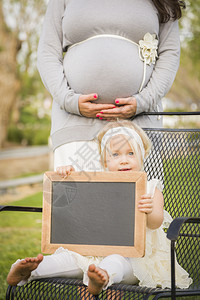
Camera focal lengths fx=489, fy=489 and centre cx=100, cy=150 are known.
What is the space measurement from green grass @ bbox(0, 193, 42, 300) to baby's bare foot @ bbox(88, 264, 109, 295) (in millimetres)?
1327

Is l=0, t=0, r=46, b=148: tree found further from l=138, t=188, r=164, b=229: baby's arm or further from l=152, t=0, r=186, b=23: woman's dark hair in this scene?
l=138, t=188, r=164, b=229: baby's arm

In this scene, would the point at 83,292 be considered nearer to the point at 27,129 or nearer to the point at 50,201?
the point at 50,201

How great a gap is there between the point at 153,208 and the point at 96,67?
2.48ft

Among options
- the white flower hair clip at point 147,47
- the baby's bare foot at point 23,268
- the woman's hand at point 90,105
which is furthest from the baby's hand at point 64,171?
the white flower hair clip at point 147,47

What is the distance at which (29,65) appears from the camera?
1717 centimetres

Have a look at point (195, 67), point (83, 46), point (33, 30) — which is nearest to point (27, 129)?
point (33, 30)

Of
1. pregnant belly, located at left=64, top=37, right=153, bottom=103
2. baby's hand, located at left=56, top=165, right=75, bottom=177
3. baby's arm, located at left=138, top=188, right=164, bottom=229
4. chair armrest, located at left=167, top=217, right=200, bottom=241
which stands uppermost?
pregnant belly, located at left=64, top=37, right=153, bottom=103

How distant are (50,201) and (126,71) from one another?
74 centimetres

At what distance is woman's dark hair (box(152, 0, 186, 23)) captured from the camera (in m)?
2.51

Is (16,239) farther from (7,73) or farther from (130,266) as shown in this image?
Answer: (7,73)

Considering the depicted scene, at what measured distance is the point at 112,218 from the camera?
2121 mm

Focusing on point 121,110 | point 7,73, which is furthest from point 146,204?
point 7,73

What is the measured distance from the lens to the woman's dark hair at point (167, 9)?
251 centimetres

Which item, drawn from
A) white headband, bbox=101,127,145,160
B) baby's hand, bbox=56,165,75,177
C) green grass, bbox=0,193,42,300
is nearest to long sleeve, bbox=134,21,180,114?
white headband, bbox=101,127,145,160
